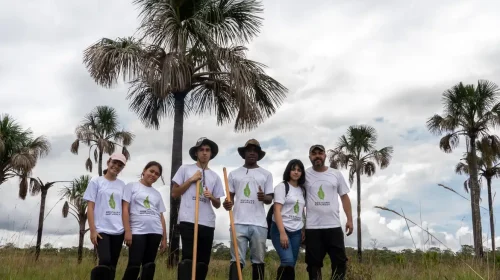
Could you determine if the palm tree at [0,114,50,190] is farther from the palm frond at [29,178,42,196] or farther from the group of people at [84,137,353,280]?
the group of people at [84,137,353,280]

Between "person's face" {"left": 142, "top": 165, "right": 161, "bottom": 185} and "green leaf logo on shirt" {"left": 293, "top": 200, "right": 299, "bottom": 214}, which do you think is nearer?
"green leaf logo on shirt" {"left": 293, "top": 200, "right": 299, "bottom": 214}

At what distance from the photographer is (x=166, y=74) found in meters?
11.4

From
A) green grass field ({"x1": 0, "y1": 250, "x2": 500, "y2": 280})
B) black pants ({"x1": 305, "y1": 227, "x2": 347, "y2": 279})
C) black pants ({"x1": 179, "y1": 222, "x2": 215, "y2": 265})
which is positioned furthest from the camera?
green grass field ({"x1": 0, "y1": 250, "x2": 500, "y2": 280})

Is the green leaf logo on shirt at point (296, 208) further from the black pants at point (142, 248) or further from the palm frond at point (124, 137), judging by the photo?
the palm frond at point (124, 137)

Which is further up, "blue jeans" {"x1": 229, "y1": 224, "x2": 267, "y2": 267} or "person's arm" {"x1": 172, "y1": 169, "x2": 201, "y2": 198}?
"person's arm" {"x1": 172, "y1": 169, "x2": 201, "y2": 198}

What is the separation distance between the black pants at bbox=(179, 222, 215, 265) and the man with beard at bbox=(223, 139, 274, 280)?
9.9 inches

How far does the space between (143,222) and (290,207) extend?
1505 millimetres

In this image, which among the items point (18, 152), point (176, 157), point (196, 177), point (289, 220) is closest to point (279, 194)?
point (289, 220)

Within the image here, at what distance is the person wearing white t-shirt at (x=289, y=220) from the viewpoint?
5.15 metres

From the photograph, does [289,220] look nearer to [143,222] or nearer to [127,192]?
[143,222]

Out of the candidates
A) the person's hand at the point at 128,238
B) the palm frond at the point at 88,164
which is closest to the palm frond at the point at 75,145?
the palm frond at the point at 88,164

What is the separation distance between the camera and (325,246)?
17.8 ft

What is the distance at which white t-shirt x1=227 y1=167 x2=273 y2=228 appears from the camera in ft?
16.8

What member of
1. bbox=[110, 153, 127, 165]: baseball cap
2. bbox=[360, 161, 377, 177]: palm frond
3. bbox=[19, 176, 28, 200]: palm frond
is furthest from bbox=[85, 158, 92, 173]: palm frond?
bbox=[110, 153, 127, 165]: baseball cap
